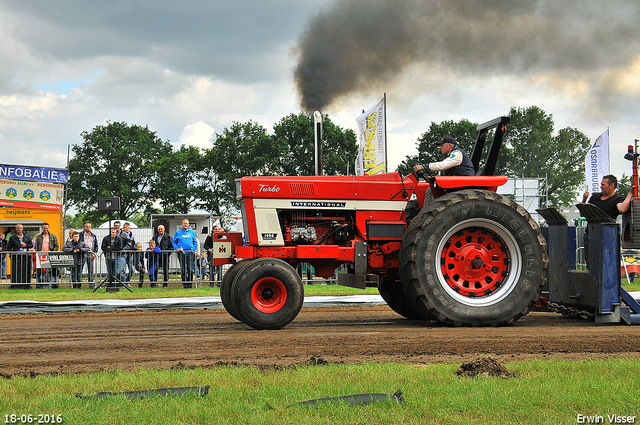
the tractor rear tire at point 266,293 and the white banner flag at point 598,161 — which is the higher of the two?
the white banner flag at point 598,161

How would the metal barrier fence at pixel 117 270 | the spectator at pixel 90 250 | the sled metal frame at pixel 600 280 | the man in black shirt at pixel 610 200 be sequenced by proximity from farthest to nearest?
1. the spectator at pixel 90 250
2. the metal barrier fence at pixel 117 270
3. the man in black shirt at pixel 610 200
4. the sled metal frame at pixel 600 280

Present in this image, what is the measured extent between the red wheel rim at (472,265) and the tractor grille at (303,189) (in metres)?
1.65

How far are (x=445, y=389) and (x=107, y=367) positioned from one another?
254 centimetres

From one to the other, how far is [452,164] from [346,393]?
4.13 meters

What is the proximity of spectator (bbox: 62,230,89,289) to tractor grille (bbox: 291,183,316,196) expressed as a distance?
9793 mm

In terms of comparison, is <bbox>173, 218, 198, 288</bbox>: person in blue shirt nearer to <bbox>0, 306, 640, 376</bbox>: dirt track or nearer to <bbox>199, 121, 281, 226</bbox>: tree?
<bbox>0, 306, 640, 376</bbox>: dirt track

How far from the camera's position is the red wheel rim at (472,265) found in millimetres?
6910

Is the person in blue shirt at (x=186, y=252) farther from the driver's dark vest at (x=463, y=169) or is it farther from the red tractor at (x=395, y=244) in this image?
the driver's dark vest at (x=463, y=169)

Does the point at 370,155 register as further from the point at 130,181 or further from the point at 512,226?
the point at 130,181

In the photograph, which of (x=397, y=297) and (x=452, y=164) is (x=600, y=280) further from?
(x=397, y=297)

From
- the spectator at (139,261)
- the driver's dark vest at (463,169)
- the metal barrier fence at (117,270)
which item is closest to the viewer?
the driver's dark vest at (463,169)

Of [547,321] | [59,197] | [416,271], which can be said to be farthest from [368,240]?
[59,197]

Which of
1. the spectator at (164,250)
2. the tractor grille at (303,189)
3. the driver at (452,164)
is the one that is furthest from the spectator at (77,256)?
the driver at (452,164)

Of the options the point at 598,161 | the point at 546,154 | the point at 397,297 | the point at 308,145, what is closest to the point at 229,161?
the point at 308,145
